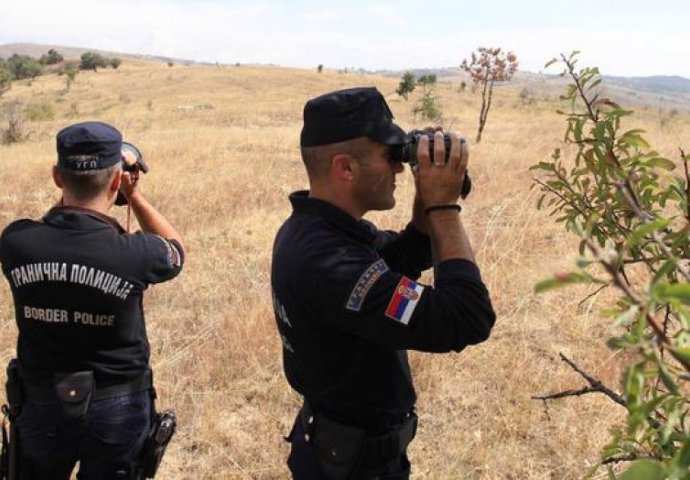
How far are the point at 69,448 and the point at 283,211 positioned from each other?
5299 millimetres

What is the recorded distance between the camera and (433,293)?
157 centimetres

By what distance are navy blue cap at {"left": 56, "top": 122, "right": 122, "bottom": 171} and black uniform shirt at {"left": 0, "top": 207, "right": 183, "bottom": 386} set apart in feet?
0.57

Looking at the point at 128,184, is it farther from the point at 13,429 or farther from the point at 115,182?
the point at 13,429

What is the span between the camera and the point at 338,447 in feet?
6.05

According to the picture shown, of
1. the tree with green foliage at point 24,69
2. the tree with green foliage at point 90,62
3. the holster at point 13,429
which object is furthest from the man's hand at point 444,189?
the tree with green foliage at point 24,69

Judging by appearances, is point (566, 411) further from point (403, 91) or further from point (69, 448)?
point (403, 91)

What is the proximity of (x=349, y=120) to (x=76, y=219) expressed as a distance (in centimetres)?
111

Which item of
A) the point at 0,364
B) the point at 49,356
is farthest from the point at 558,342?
the point at 0,364

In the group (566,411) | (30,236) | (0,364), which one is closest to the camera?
(30,236)

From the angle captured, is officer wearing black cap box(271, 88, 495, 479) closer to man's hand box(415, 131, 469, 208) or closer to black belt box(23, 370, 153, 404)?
man's hand box(415, 131, 469, 208)

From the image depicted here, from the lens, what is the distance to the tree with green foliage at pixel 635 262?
1.83 ft

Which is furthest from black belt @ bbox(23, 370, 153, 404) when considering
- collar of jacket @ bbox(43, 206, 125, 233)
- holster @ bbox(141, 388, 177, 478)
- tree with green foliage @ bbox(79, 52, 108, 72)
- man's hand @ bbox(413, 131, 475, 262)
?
tree with green foliage @ bbox(79, 52, 108, 72)

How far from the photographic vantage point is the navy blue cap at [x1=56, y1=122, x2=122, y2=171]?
2207 mm

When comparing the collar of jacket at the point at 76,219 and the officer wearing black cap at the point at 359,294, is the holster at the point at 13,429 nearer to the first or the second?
the collar of jacket at the point at 76,219
